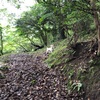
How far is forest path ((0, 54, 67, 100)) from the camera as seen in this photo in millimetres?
4688

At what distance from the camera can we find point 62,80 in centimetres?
552

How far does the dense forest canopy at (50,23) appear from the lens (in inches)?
201

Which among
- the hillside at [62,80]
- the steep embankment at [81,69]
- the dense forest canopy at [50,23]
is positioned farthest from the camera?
the dense forest canopy at [50,23]

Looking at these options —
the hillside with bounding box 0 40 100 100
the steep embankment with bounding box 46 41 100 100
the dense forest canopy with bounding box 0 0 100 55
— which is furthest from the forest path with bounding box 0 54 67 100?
the dense forest canopy with bounding box 0 0 100 55

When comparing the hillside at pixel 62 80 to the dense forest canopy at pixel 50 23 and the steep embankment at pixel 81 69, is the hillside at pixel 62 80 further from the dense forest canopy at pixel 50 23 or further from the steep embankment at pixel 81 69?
the dense forest canopy at pixel 50 23

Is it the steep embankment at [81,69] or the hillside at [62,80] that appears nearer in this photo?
the steep embankment at [81,69]

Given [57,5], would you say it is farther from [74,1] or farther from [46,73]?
[46,73]

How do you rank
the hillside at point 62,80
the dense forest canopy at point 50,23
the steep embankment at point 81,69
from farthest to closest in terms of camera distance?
the dense forest canopy at point 50,23, the hillside at point 62,80, the steep embankment at point 81,69

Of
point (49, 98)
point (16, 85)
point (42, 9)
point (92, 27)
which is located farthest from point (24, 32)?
point (49, 98)

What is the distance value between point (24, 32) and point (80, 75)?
1253 cm

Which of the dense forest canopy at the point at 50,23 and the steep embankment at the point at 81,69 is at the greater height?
the dense forest canopy at the point at 50,23

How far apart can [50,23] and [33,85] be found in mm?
9981

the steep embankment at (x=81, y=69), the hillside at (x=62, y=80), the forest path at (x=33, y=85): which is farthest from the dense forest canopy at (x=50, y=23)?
the forest path at (x=33, y=85)

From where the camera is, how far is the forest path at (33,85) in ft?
15.4
